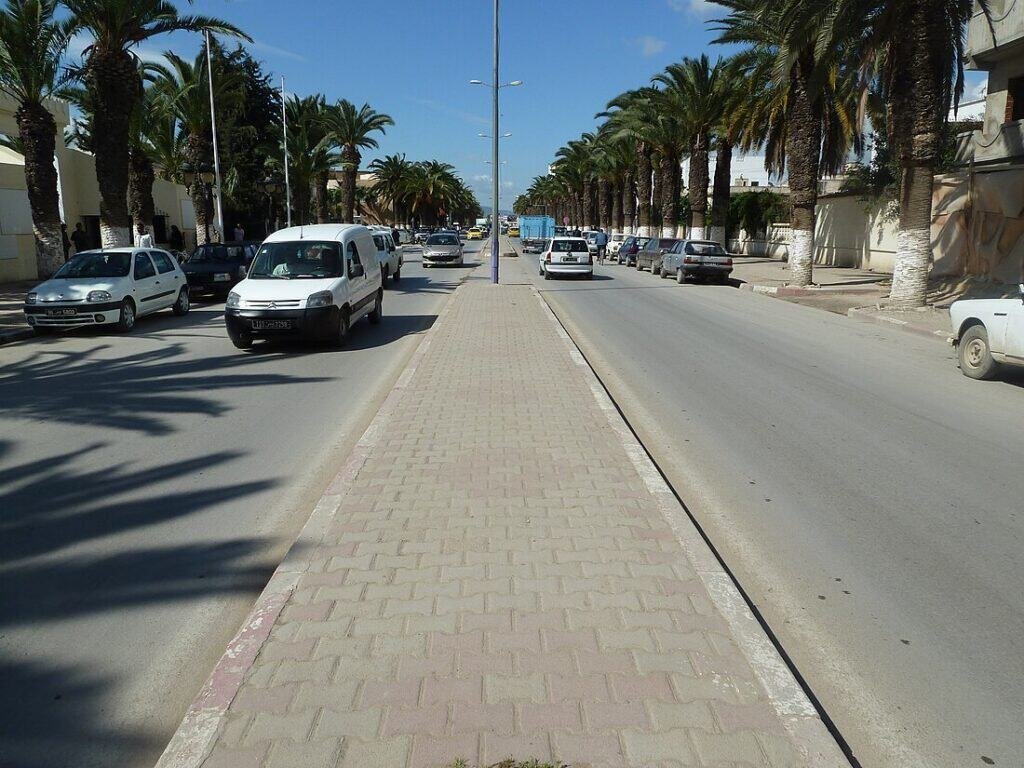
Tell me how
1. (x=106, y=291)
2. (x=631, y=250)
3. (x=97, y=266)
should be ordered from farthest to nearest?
(x=631, y=250)
(x=97, y=266)
(x=106, y=291)

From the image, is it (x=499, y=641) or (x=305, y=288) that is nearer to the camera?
(x=499, y=641)

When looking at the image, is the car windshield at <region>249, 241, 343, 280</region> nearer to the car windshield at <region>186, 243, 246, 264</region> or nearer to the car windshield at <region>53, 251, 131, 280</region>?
the car windshield at <region>53, 251, 131, 280</region>

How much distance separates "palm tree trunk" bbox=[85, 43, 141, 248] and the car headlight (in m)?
13.2

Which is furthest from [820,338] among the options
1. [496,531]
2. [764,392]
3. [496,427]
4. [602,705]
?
[602,705]

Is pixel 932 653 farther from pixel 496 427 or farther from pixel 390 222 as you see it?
pixel 390 222

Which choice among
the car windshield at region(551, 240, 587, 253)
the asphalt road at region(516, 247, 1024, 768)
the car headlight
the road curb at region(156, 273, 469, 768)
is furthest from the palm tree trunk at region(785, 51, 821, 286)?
the road curb at region(156, 273, 469, 768)

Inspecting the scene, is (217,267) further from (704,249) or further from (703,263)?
(704,249)

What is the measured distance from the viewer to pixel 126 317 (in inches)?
565

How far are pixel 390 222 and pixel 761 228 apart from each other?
7451 centimetres

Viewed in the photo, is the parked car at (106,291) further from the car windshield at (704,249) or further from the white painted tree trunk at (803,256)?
the white painted tree trunk at (803,256)

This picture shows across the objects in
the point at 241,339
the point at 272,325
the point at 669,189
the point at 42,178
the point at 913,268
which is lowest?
the point at 241,339

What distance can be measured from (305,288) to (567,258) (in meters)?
18.0

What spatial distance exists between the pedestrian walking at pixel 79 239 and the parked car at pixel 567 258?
664 inches

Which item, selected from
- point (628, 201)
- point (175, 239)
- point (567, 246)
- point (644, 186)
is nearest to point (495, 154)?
point (567, 246)
